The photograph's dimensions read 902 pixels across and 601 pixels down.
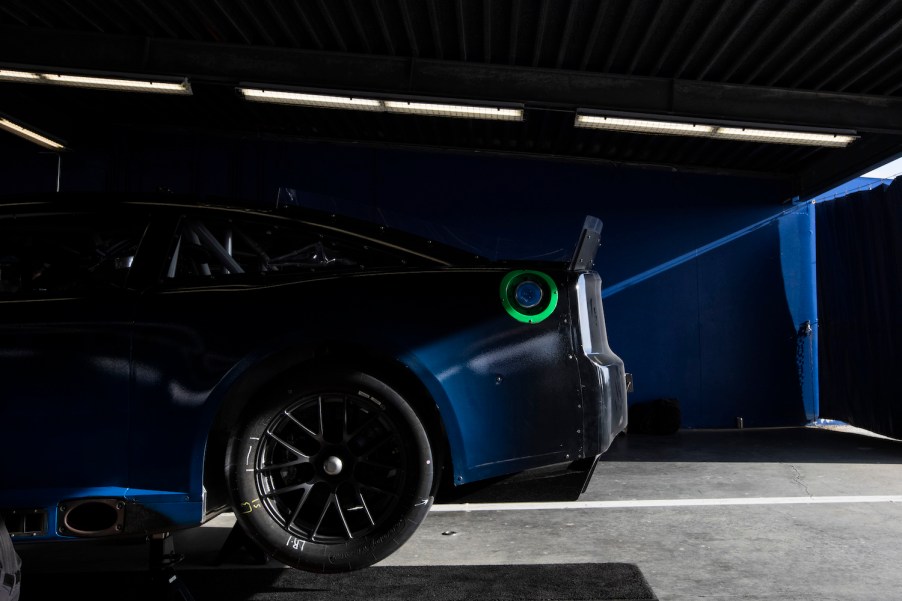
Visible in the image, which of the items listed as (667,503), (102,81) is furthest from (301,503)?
(102,81)

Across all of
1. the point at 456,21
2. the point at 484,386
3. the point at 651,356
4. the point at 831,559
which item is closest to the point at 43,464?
the point at 484,386

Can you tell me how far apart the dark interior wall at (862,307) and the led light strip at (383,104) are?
454 cm

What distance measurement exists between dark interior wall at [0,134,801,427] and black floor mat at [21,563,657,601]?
6.48 metres

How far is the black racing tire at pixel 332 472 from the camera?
2.24 metres

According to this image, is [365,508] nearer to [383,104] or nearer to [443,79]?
[443,79]

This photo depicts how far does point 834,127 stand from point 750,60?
128 centimetres

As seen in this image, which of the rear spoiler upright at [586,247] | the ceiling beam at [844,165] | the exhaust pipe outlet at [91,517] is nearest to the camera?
the exhaust pipe outlet at [91,517]

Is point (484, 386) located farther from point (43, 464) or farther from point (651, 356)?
point (651, 356)

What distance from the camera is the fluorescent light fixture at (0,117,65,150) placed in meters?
7.96

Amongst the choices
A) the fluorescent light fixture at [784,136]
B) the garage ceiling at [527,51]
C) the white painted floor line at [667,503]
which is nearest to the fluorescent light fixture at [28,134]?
the garage ceiling at [527,51]

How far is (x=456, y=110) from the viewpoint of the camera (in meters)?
7.03

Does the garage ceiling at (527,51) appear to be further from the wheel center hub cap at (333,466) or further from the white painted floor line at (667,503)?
the wheel center hub cap at (333,466)

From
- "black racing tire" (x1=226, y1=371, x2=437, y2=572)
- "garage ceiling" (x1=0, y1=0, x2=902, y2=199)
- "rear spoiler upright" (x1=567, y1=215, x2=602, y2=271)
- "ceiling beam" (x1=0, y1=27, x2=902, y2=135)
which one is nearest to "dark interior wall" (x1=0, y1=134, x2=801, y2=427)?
"garage ceiling" (x1=0, y1=0, x2=902, y2=199)

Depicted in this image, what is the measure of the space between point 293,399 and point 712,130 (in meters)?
6.28
